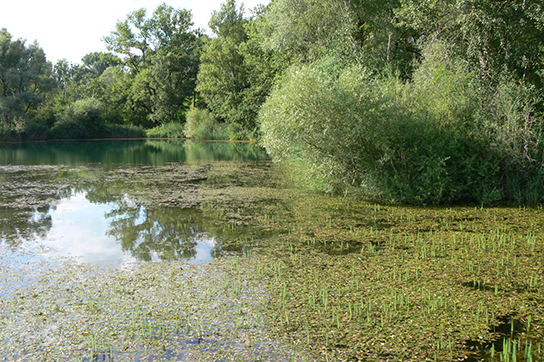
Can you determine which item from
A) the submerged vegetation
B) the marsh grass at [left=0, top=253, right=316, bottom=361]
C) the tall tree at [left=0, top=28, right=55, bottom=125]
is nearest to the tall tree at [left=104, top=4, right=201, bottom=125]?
the tall tree at [left=0, top=28, right=55, bottom=125]

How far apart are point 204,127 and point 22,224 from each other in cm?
3720

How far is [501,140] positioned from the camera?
10.6m

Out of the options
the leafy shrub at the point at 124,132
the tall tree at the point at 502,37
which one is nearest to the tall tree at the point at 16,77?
the leafy shrub at the point at 124,132

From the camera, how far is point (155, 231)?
884 cm

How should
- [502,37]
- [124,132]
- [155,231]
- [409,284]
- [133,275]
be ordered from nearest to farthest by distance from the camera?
[409,284] < [133,275] < [155,231] < [502,37] < [124,132]

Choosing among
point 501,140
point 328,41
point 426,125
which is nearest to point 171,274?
point 426,125

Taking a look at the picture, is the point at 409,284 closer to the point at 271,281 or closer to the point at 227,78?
the point at 271,281

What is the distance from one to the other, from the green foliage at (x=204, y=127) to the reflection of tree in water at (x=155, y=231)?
111 ft

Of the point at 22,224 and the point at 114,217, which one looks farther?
the point at 114,217

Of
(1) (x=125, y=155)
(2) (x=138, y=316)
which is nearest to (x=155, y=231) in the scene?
(2) (x=138, y=316)

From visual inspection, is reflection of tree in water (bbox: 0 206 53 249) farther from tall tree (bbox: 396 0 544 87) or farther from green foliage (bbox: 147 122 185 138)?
green foliage (bbox: 147 122 185 138)

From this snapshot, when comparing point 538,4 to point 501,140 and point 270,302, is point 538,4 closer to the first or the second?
point 501,140

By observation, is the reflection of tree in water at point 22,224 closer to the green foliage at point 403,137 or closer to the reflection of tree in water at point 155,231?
the reflection of tree in water at point 155,231

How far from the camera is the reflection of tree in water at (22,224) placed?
27.3ft
